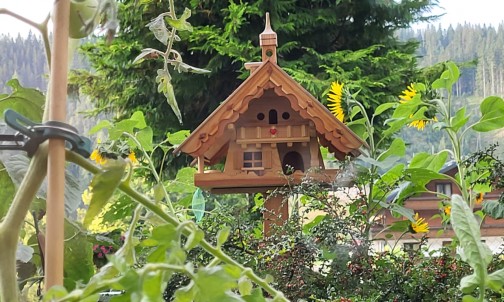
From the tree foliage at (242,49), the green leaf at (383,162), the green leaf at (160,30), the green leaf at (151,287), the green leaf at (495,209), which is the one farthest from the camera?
the tree foliage at (242,49)

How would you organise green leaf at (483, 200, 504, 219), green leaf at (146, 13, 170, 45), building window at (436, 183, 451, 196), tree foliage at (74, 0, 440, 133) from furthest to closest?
tree foliage at (74, 0, 440, 133), building window at (436, 183, 451, 196), green leaf at (483, 200, 504, 219), green leaf at (146, 13, 170, 45)

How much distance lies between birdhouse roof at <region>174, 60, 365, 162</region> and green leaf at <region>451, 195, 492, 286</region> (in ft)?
2.67

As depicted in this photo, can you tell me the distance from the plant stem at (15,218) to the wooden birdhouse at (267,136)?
0.81 meters

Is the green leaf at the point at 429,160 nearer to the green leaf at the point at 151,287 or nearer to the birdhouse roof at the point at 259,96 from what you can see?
the birdhouse roof at the point at 259,96

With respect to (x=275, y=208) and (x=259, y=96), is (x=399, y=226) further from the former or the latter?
(x=259, y=96)

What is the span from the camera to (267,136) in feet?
3.41

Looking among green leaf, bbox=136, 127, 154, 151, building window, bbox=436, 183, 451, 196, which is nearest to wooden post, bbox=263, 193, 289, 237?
green leaf, bbox=136, 127, 154, 151

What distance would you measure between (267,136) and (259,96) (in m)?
0.07

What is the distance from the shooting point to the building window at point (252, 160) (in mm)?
1039

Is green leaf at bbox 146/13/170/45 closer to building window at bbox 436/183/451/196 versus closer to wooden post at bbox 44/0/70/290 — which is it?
wooden post at bbox 44/0/70/290

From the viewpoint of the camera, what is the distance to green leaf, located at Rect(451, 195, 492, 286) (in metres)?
0.20

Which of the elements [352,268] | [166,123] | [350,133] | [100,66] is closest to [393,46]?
[166,123]

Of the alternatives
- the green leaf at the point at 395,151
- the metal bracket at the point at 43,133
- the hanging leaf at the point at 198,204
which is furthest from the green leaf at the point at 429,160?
the metal bracket at the point at 43,133

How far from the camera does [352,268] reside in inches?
31.0
